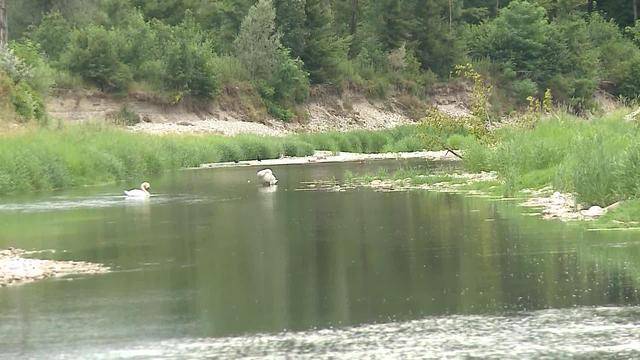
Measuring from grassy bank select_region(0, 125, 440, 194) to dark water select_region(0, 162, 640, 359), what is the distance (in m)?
9.03

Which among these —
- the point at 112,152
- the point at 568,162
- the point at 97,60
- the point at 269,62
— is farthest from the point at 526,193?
the point at 269,62

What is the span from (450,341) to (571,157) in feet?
49.7

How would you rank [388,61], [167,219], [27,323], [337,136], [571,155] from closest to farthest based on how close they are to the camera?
1. [27,323]
2. [167,219]
3. [571,155]
4. [337,136]
5. [388,61]

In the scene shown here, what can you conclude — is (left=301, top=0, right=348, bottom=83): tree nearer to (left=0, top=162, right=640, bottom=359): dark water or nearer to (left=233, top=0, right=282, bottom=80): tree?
(left=233, top=0, right=282, bottom=80): tree

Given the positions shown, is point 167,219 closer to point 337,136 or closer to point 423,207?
point 423,207

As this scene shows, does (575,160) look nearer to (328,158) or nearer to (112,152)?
(112,152)

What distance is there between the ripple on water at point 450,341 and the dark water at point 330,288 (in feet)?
0.07

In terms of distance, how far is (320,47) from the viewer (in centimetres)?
8281

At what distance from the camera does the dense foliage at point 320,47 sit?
68.3m

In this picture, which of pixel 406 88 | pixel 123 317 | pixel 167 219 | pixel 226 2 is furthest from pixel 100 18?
pixel 123 317

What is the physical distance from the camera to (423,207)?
25.5m

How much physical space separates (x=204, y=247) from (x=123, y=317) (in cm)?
619

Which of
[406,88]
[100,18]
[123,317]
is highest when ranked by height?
[100,18]

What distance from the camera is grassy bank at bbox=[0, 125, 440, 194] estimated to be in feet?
112
